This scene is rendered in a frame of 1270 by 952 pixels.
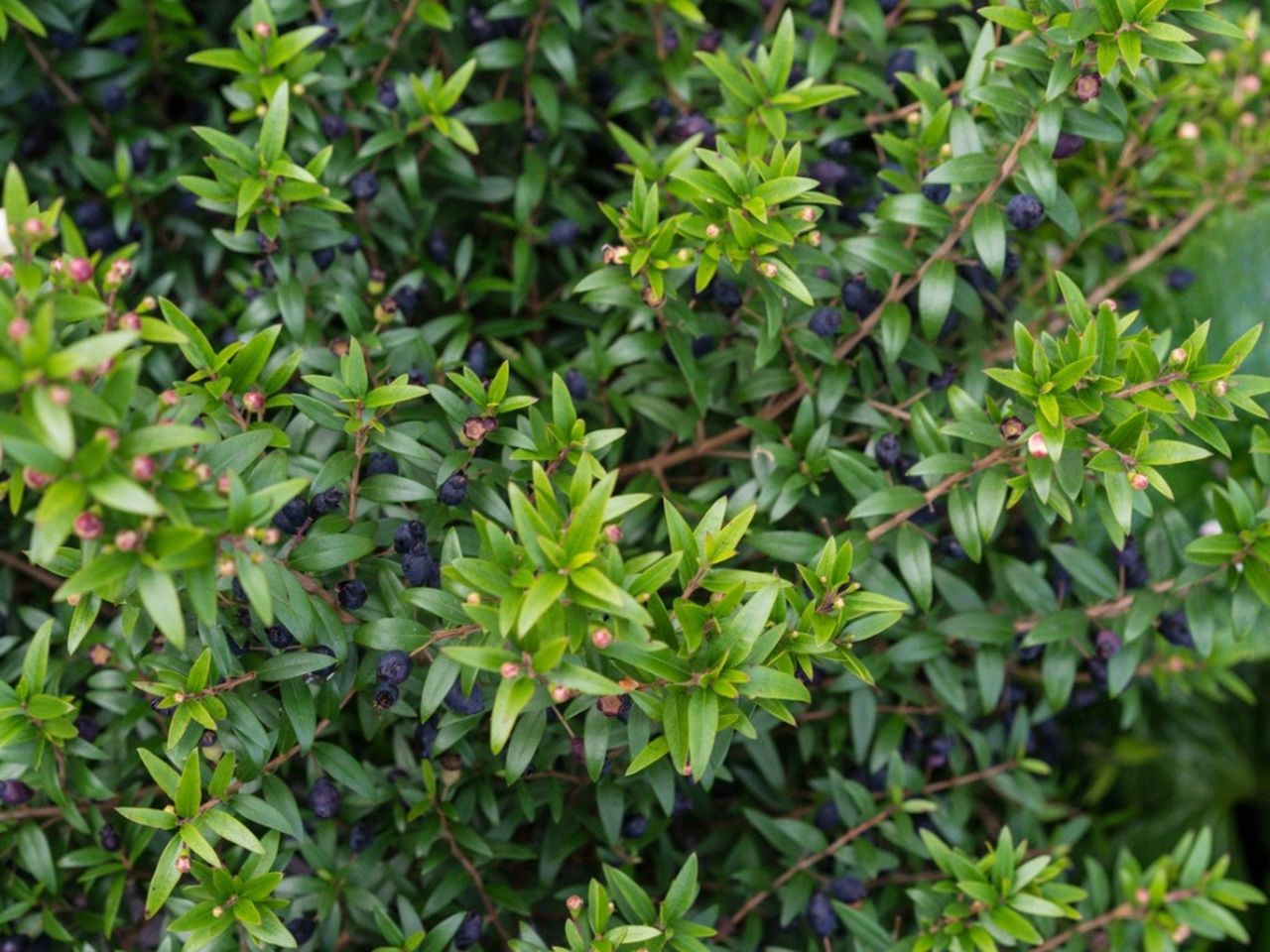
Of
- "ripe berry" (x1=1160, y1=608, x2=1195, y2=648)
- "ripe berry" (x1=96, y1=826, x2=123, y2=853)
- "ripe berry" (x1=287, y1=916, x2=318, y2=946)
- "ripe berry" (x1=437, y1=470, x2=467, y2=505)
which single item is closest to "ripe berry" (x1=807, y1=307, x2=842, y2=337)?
"ripe berry" (x1=437, y1=470, x2=467, y2=505)

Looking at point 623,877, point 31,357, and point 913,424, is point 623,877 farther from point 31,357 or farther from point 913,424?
point 31,357

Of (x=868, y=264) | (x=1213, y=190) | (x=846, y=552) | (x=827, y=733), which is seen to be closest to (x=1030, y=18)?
(x=868, y=264)

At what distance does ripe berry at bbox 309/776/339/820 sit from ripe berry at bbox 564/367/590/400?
80 centimetres

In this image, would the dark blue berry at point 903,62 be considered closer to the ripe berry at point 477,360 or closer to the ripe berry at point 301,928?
the ripe berry at point 477,360

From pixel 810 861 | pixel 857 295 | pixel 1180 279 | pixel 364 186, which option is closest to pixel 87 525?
pixel 364 186

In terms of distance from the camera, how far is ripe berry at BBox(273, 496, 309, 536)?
1.69 metres

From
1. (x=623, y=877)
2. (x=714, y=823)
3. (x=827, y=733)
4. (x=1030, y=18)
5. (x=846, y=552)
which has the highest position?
(x=1030, y=18)

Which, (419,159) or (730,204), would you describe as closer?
(730,204)

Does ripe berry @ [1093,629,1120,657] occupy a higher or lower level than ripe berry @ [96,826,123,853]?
higher

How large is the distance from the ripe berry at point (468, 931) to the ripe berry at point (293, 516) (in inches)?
27.2

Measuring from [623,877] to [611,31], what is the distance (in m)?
1.81

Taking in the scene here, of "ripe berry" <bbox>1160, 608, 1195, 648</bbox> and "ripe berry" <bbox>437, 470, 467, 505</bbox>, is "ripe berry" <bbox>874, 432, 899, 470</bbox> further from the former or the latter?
"ripe berry" <bbox>437, 470, 467, 505</bbox>

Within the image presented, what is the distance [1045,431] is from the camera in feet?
5.59

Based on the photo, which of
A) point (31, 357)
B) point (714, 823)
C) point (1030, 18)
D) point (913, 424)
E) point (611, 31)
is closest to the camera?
point (31, 357)
